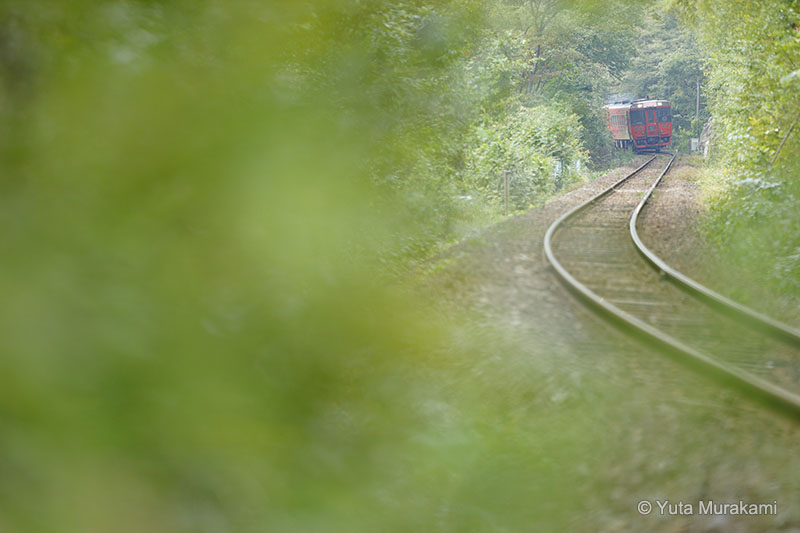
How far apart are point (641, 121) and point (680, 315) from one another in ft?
129

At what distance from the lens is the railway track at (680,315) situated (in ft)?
16.1

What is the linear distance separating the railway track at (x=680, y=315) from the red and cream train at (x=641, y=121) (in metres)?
33.4

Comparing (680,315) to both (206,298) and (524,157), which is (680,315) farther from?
(524,157)

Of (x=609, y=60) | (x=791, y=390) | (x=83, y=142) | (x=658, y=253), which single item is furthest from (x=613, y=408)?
(x=609, y=60)

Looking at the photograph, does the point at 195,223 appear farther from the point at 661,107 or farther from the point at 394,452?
the point at 661,107

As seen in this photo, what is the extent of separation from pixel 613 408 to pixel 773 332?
2454mm

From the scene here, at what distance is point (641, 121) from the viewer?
42.7m

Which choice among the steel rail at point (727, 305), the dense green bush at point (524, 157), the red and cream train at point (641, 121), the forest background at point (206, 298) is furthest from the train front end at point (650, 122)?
the forest background at point (206, 298)

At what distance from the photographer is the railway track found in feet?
16.1

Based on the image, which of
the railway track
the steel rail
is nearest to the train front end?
the railway track

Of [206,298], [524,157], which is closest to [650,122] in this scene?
[524,157]

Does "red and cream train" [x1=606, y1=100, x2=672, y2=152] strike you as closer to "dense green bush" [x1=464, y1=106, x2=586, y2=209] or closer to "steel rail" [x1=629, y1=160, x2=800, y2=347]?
"dense green bush" [x1=464, y1=106, x2=586, y2=209]

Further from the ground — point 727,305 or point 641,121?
point 727,305

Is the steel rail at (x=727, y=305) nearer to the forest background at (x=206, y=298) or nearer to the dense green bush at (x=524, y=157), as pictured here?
the forest background at (x=206, y=298)
